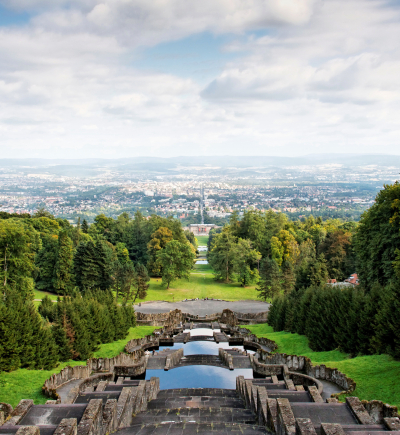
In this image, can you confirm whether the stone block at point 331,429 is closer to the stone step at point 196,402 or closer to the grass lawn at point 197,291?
the stone step at point 196,402

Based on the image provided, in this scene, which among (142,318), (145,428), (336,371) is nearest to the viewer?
(145,428)

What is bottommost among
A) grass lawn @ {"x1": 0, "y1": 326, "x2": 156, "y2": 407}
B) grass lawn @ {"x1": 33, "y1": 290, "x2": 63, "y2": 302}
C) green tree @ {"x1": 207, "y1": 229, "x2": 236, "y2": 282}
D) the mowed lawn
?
the mowed lawn

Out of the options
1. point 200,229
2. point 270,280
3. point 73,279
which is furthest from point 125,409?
point 200,229

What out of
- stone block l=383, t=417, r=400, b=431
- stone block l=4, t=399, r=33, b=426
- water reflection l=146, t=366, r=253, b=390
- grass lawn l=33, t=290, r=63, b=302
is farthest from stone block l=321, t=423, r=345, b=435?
grass lawn l=33, t=290, r=63, b=302

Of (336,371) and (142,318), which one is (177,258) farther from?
(336,371)

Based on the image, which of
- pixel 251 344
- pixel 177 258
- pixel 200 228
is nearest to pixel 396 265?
pixel 251 344

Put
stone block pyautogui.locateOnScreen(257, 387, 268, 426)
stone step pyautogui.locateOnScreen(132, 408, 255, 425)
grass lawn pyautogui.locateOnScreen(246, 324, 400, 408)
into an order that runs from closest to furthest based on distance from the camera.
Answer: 1. stone block pyautogui.locateOnScreen(257, 387, 268, 426)
2. stone step pyautogui.locateOnScreen(132, 408, 255, 425)
3. grass lawn pyautogui.locateOnScreen(246, 324, 400, 408)

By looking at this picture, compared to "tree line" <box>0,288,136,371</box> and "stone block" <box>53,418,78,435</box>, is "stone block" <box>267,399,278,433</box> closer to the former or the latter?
"stone block" <box>53,418,78,435</box>
